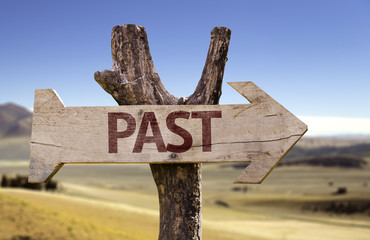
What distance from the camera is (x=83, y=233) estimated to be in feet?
32.8

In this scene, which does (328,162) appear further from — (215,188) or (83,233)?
(83,233)

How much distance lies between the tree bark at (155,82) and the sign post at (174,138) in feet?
0.06

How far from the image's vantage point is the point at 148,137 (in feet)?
9.20

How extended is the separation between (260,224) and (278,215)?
6457 millimetres

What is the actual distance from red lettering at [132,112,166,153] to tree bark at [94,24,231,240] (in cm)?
24

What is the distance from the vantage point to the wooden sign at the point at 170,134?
2.78 metres

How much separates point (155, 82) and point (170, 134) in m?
0.58

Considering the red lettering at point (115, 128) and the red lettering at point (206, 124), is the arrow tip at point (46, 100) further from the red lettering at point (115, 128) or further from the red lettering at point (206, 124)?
the red lettering at point (206, 124)

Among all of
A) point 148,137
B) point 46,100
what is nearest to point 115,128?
point 148,137

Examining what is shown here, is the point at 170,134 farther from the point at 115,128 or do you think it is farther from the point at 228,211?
the point at 228,211

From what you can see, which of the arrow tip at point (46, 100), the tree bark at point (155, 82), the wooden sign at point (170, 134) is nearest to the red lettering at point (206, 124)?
the wooden sign at point (170, 134)

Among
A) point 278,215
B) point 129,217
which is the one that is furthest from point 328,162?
point 129,217

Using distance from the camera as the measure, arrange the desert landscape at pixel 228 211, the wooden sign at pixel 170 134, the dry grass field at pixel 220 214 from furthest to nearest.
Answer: the desert landscape at pixel 228 211 → the dry grass field at pixel 220 214 → the wooden sign at pixel 170 134

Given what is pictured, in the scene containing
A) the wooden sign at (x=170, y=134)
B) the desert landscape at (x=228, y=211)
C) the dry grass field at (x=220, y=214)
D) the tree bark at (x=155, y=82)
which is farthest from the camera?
the desert landscape at (x=228, y=211)
